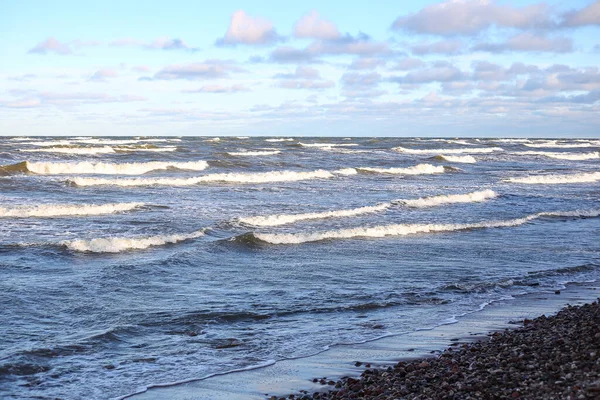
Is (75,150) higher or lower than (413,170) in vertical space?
higher

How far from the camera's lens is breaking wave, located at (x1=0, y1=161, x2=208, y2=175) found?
32.6 m

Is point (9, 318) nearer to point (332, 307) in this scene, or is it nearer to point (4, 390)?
point (4, 390)

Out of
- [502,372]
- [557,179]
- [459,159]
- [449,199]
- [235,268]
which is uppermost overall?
[459,159]

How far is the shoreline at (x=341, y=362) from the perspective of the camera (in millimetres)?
6508

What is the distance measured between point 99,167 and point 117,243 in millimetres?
22816

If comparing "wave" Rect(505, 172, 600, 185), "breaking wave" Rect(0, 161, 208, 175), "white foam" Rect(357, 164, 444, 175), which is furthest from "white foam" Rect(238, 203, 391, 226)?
"breaking wave" Rect(0, 161, 208, 175)

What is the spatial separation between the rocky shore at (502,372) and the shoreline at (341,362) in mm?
154

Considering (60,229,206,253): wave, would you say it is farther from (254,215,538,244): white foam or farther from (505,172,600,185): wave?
(505,172,600,185): wave

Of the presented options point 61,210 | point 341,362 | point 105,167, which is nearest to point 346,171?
point 105,167

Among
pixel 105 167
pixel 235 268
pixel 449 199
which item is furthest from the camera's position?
pixel 105 167

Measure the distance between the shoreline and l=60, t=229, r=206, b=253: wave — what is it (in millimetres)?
7223

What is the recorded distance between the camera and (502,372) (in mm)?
6020

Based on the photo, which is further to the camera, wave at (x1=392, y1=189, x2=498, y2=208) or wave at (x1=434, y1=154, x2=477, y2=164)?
wave at (x1=434, y1=154, x2=477, y2=164)

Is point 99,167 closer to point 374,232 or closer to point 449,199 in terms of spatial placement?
point 449,199
